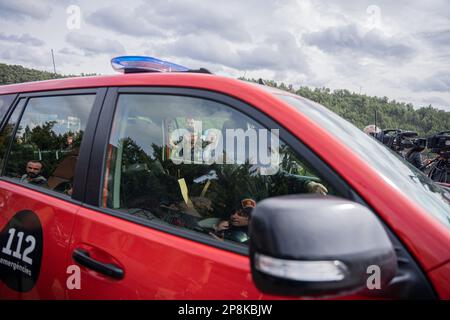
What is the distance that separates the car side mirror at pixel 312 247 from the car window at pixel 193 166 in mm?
452

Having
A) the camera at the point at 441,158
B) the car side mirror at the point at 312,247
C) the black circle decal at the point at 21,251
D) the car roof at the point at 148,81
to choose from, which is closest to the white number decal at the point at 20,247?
the black circle decal at the point at 21,251

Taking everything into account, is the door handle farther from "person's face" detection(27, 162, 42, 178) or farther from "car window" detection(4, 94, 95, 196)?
"person's face" detection(27, 162, 42, 178)

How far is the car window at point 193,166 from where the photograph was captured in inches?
53.4

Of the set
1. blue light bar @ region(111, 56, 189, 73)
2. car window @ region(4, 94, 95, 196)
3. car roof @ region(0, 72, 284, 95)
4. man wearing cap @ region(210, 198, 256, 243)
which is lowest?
man wearing cap @ region(210, 198, 256, 243)

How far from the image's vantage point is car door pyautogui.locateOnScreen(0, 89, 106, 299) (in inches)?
59.5

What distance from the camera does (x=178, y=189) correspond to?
1.53 meters

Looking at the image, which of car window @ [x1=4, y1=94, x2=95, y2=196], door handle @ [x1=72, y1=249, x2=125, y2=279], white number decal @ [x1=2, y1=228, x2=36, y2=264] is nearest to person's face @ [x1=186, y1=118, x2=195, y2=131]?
car window @ [x1=4, y1=94, x2=95, y2=196]

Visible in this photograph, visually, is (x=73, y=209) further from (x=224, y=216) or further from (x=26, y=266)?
(x=224, y=216)

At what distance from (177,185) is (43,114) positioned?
103 cm

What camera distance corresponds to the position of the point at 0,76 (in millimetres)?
30000

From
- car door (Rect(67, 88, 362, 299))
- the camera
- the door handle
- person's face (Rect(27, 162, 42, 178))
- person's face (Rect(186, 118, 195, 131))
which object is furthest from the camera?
the camera

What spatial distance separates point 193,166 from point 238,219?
321 millimetres

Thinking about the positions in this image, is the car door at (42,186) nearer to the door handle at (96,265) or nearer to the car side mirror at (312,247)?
the door handle at (96,265)

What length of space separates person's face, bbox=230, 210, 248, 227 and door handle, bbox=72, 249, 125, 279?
44cm
